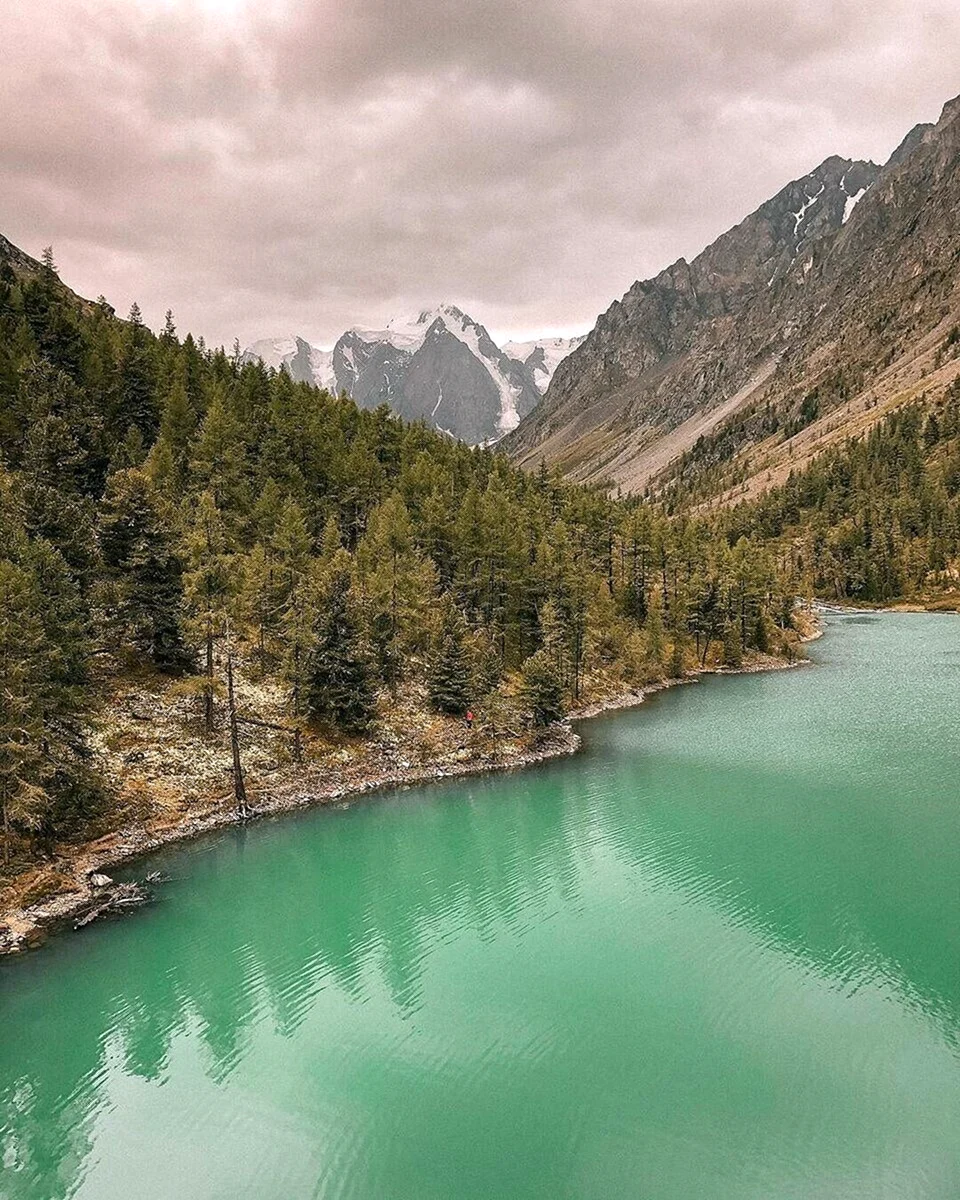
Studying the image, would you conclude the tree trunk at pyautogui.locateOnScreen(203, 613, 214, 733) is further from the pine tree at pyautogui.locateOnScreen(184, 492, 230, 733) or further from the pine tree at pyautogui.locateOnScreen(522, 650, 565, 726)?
the pine tree at pyautogui.locateOnScreen(522, 650, 565, 726)

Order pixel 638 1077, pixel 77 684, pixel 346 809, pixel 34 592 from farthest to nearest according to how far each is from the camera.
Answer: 1. pixel 346 809
2. pixel 77 684
3. pixel 34 592
4. pixel 638 1077

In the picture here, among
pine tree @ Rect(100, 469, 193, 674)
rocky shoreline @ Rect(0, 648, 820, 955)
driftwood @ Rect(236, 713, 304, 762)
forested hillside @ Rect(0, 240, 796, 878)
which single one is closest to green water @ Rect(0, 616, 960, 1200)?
rocky shoreline @ Rect(0, 648, 820, 955)

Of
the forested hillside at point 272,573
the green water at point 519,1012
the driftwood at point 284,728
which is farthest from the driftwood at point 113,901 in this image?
the driftwood at point 284,728

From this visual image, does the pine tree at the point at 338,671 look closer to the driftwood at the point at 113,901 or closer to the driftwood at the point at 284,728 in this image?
the driftwood at the point at 284,728

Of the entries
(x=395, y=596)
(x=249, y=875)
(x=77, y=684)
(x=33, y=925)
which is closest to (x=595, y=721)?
(x=395, y=596)

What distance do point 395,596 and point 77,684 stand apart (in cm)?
3342

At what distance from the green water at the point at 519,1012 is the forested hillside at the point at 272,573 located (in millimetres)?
12004

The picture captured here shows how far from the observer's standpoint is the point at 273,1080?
2486 centimetres

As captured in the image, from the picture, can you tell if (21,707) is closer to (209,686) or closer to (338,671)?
(209,686)

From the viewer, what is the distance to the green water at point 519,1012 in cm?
2083

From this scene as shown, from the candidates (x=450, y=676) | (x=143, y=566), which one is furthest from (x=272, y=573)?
(x=450, y=676)

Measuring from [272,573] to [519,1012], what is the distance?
Answer: 51193 mm

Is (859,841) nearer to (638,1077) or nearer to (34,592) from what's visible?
(638,1077)

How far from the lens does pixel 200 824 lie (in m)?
47.4
